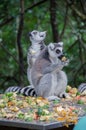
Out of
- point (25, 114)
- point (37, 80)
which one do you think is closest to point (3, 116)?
point (25, 114)

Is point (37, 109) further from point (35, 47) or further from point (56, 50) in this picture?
point (35, 47)

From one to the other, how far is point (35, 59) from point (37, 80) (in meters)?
0.39

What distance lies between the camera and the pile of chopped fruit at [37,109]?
3.73 m

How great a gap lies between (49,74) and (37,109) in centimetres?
90

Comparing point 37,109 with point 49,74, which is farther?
point 49,74

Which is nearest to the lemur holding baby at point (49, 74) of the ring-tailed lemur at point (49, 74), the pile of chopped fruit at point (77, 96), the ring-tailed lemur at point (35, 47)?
the ring-tailed lemur at point (49, 74)

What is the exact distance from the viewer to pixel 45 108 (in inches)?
163

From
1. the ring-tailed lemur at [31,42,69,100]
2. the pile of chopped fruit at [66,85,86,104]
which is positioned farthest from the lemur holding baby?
the pile of chopped fruit at [66,85,86,104]

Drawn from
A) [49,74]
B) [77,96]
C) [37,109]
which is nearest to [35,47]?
[49,74]

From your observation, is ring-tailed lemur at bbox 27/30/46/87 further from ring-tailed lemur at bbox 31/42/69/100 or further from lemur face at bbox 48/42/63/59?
lemur face at bbox 48/42/63/59

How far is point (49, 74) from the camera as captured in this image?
4.93 metres

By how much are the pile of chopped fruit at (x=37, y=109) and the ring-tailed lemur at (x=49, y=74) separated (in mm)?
143

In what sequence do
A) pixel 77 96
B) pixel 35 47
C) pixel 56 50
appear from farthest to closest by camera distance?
pixel 35 47, pixel 77 96, pixel 56 50

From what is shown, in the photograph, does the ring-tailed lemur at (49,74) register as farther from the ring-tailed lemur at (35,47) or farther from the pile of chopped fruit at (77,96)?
the ring-tailed lemur at (35,47)
